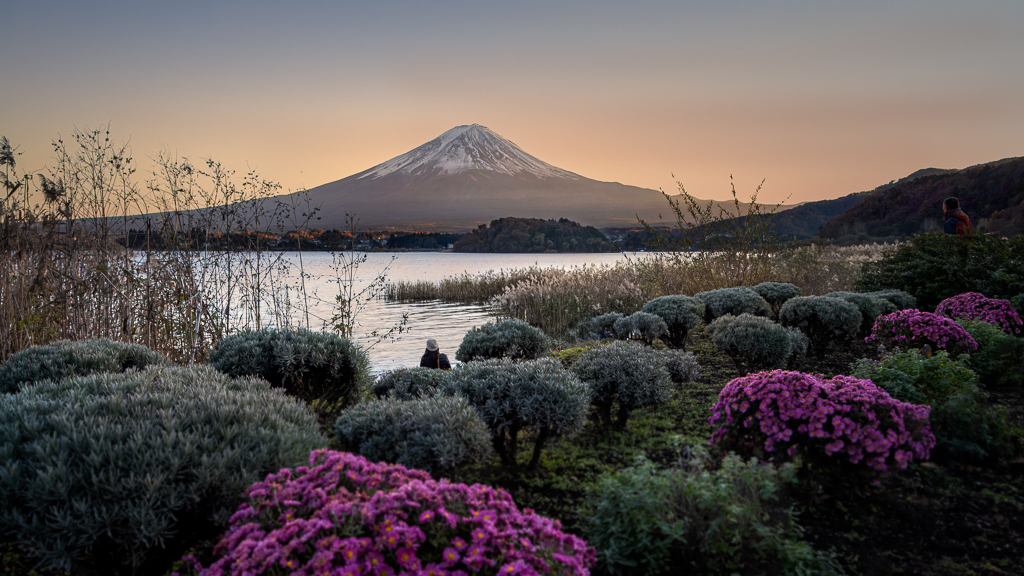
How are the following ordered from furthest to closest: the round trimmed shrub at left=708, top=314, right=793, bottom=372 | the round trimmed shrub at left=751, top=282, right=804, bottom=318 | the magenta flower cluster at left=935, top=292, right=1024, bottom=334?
the round trimmed shrub at left=751, top=282, right=804, bottom=318
the magenta flower cluster at left=935, top=292, right=1024, bottom=334
the round trimmed shrub at left=708, top=314, right=793, bottom=372

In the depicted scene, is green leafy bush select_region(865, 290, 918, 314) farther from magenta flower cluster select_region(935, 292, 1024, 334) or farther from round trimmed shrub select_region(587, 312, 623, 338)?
round trimmed shrub select_region(587, 312, 623, 338)

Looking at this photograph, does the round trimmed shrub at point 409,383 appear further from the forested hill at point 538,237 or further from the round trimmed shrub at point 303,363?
the forested hill at point 538,237

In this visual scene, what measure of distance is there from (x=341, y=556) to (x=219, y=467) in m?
0.94

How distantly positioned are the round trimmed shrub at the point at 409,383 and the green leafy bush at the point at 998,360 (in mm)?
5166

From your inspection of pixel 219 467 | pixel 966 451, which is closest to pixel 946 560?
pixel 966 451

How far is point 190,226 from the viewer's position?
6.80 metres

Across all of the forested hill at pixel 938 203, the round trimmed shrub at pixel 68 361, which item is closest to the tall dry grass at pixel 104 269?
the round trimmed shrub at pixel 68 361

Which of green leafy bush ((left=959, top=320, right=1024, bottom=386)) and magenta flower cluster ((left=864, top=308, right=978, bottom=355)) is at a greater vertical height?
magenta flower cluster ((left=864, top=308, right=978, bottom=355))

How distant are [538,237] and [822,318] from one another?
5582cm

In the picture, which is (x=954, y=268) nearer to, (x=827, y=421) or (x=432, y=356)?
(x=827, y=421)

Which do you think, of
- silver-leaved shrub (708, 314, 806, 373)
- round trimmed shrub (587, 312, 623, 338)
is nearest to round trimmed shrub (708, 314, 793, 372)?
silver-leaved shrub (708, 314, 806, 373)

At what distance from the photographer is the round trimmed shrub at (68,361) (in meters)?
4.04

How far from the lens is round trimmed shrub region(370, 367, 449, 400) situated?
4305 millimetres

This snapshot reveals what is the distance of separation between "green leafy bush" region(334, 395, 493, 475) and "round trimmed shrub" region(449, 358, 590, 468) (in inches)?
15.6
